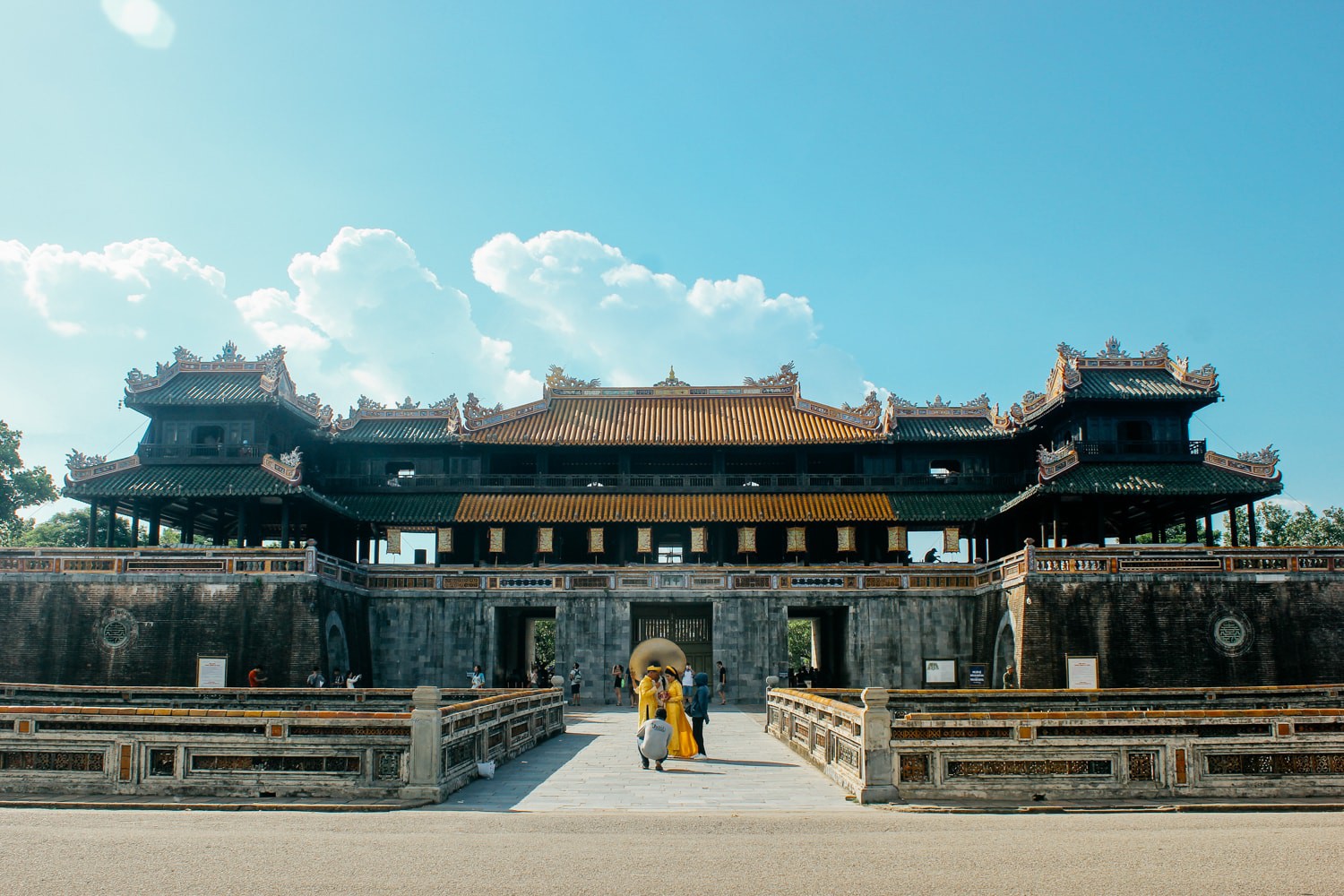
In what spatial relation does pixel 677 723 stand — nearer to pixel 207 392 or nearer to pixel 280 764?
pixel 280 764

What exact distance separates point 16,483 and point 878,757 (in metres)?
54.5

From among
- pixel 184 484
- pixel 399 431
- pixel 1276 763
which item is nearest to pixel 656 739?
pixel 1276 763

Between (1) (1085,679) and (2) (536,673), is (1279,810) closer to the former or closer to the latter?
(1) (1085,679)

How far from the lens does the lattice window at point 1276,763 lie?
1563cm

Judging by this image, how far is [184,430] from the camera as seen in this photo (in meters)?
41.3

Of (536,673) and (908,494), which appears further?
(908,494)

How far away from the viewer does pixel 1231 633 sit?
3353 cm

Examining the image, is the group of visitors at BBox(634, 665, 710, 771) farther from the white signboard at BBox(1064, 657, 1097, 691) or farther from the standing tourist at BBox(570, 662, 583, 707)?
the white signboard at BBox(1064, 657, 1097, 691)

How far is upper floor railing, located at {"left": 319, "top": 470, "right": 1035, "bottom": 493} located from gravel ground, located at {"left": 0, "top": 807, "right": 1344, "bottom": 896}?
30.1 metres

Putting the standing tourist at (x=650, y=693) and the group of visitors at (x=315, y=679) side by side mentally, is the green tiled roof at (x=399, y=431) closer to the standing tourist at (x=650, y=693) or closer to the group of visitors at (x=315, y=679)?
the group of visitors at (x=315, y=679)

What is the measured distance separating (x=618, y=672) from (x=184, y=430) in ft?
60.2

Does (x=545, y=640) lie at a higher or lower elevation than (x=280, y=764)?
lower

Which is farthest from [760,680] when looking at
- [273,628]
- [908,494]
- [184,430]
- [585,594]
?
[184,430]

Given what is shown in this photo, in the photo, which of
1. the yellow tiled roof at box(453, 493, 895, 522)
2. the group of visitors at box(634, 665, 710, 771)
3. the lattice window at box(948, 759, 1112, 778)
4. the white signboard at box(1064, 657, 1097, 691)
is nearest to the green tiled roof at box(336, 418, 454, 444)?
the yellow tiled roof at box(453, 493, 895, 522)
